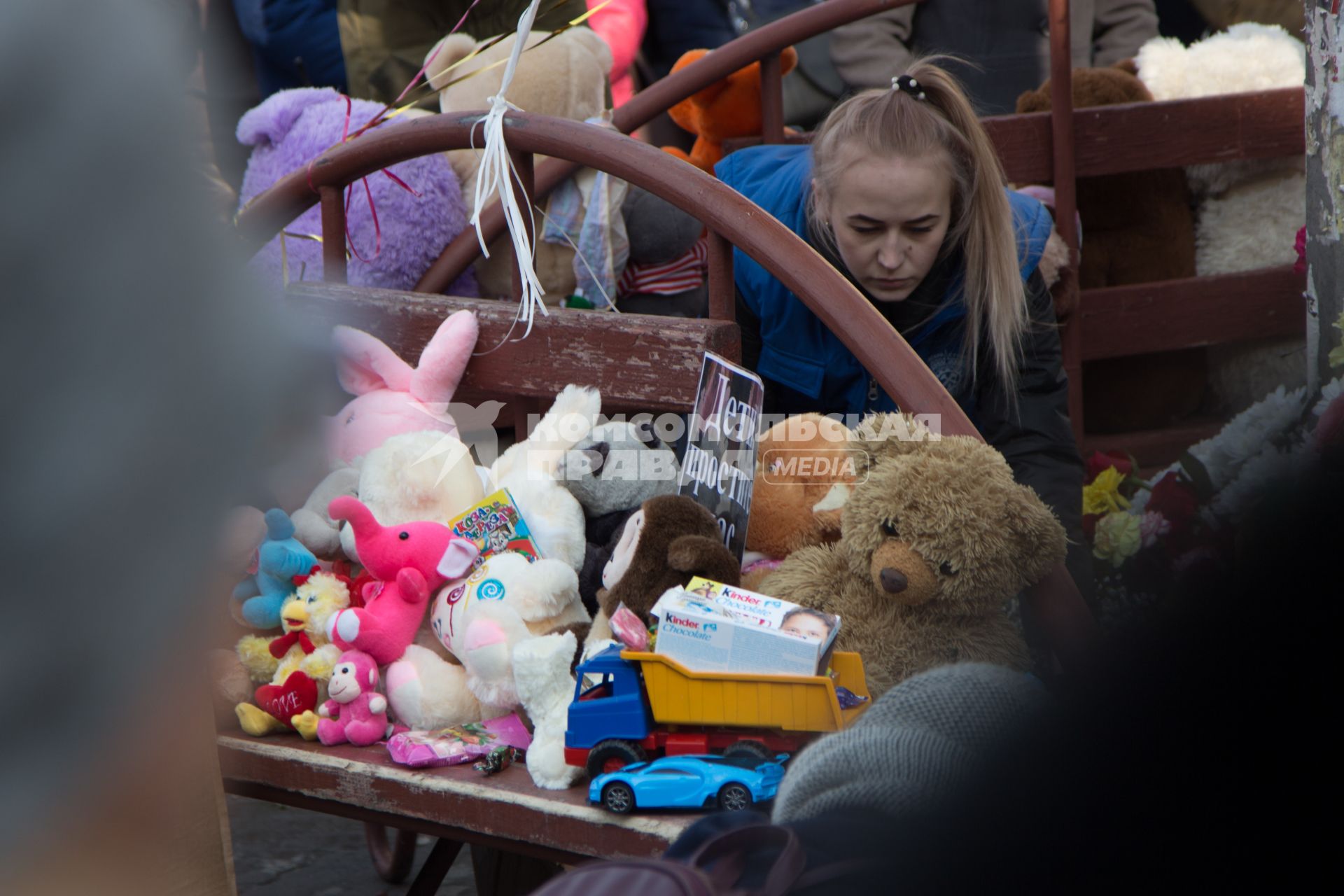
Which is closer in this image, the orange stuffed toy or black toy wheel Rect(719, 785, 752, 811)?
black toy wheel Rect(719, 785, 752, 811)

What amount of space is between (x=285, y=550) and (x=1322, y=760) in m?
1.50

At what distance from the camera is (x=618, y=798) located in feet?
4.32

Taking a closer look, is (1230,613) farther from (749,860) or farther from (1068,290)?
(1068,290)

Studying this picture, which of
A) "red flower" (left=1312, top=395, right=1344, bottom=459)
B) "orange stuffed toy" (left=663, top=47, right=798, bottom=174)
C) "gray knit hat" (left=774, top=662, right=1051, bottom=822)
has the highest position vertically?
"orange stuffed toy" (left=663, top=47, right=798, bottom=174)

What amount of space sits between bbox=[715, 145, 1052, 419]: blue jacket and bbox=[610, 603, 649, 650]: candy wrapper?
80cm

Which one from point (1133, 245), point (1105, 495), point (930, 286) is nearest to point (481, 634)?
point (930, 286)

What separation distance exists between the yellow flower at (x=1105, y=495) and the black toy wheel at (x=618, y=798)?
1704mm

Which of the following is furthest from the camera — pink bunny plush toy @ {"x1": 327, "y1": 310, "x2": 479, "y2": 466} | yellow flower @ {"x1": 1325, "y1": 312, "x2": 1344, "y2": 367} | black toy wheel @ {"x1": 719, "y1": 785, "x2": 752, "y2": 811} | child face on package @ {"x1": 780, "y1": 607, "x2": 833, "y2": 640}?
pink bunny plush toy @ {"x1": 327, "y1": 310, "x2": 479, "y2": 466}

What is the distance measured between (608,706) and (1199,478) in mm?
1227

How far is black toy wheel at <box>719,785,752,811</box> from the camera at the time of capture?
127 cm

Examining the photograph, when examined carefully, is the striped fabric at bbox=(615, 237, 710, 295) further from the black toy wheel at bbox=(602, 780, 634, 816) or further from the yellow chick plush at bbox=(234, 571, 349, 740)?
A: the black toy wheel at bbox=(602, 780, 634, 816)

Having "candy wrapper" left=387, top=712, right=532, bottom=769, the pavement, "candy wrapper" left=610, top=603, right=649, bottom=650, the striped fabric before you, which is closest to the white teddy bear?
"candy wrapper" left=387, top=712, right=532, bottom=769

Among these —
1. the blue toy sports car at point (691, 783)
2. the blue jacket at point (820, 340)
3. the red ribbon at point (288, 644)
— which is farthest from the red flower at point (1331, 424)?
the red ribbon at point (288, 644)

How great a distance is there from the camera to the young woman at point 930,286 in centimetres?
202
